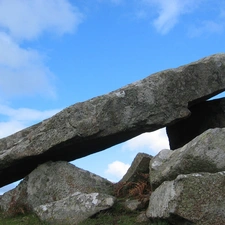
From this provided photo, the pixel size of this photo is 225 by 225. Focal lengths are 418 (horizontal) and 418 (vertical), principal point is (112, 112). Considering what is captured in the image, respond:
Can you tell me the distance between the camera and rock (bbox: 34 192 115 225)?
394 inches

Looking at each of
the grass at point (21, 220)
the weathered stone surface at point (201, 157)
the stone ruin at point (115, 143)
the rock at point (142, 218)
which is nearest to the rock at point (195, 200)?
the stone ruin at point (115, 143)

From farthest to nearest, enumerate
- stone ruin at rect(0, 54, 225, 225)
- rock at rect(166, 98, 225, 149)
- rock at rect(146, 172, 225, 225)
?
rock at rect(166, 98, 225, 149), stone ruin at rect(0, 54, 225, 225), rock at rect(146, 172, 225, 225)

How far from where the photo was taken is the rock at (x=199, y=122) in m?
13.7

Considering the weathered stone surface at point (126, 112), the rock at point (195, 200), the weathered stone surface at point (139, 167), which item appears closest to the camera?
the rock at point (195, 200)

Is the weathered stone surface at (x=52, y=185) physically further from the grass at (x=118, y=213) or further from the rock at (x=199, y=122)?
the rock at (x=199, y=122)

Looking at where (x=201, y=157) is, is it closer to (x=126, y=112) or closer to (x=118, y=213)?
(x=118, y=213)

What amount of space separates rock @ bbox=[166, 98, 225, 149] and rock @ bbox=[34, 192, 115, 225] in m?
5.04

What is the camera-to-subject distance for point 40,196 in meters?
12.7

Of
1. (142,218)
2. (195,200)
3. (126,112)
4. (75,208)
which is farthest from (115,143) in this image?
(195,200)

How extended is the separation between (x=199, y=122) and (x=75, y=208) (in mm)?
5879

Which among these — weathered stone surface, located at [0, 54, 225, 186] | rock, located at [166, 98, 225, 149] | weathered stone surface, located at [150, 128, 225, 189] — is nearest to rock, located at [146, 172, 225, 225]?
weathered stone surface, located at [150, 128, 225, 189]

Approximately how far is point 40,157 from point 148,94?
12.8 feet

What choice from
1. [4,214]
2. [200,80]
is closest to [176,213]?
[200,80]

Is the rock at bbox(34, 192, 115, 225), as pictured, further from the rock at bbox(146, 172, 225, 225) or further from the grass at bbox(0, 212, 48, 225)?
the rock at bbox(146, 172, 225, 225)
